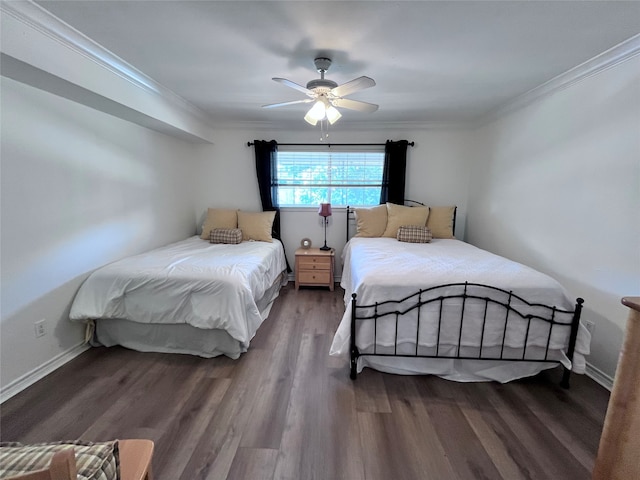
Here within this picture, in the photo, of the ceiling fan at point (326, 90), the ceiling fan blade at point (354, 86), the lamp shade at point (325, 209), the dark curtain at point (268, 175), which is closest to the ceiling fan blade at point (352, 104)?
the ceiling fan at point (326, 90)

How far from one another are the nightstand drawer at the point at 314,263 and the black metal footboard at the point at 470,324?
6.18 ft

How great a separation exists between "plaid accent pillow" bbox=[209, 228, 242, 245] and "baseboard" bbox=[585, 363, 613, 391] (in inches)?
141

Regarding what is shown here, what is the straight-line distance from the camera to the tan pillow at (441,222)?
3854 mm

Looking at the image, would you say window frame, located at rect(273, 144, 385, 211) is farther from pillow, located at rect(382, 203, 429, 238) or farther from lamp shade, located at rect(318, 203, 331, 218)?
pillow, located at rect(382, 203, 429, 238)

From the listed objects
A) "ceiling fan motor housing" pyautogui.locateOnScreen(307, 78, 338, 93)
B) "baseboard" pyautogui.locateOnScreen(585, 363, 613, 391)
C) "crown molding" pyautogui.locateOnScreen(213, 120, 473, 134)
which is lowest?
"baseboard" pyautogui.locateOnScreen(585, 363, 613, 391)

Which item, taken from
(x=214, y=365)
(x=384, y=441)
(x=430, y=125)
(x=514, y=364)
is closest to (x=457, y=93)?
(x=430, y=125)

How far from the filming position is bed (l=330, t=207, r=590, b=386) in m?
2.05

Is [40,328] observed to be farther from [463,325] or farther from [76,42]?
[463,325]

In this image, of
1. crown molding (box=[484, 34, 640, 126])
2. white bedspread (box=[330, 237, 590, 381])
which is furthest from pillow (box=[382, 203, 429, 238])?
white bedspread (box=[330, 237, 590, 381])

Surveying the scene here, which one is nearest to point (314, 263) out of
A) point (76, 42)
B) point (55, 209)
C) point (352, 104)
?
point (352, 104)

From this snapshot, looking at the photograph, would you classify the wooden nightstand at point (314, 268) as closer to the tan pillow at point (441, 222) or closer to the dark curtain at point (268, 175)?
the dark curtain at point (268, 175)

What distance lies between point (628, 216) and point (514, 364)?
1268 mm

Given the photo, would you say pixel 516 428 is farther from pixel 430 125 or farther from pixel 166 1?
pixel 430 125

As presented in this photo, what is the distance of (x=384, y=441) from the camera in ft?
5.41
